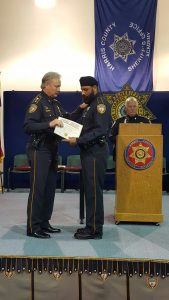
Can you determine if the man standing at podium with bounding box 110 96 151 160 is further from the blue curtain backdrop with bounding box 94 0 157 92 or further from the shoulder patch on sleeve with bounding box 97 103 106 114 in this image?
the blue curtain backdrop with bounding box 94 0 157 92

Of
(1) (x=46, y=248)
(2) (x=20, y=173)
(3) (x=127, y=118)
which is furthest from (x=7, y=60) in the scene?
(1) (x=46, y=248)

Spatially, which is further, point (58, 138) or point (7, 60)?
point (7, 60)

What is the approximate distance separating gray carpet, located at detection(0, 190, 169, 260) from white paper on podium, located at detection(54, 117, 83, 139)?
108 cm

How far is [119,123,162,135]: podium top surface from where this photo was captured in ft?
15.4

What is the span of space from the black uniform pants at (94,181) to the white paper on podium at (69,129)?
24 centimetres

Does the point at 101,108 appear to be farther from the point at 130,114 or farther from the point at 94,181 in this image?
the point at 130,114

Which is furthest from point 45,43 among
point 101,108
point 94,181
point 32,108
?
point 94,181

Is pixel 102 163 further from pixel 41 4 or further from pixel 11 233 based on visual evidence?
pixel 41 4

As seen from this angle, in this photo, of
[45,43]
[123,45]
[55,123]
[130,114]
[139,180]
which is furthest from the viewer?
[45,43]

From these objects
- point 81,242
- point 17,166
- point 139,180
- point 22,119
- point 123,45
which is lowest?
point 81,242

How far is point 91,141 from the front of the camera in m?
3.93

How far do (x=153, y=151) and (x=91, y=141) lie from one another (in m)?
1.05

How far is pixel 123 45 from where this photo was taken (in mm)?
8266

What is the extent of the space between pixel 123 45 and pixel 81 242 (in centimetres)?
548
